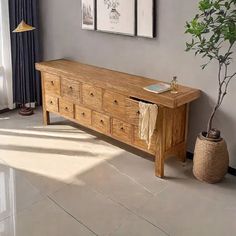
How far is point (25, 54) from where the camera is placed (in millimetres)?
4414

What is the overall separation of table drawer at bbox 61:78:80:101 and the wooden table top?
2.7 inches

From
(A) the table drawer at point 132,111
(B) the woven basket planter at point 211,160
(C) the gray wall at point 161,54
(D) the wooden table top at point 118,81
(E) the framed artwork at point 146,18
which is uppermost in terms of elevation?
(E) the framed artwork at point 146,18

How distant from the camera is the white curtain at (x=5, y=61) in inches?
164

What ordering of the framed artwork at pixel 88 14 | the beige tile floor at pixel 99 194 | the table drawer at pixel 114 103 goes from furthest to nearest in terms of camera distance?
the framed artwork at pixel 88 14, the table drawer at pixel 114 103, the beige tile floor at pixel 99 194

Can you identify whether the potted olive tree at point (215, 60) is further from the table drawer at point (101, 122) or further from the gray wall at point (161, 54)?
the table drawer at point (101, 122)

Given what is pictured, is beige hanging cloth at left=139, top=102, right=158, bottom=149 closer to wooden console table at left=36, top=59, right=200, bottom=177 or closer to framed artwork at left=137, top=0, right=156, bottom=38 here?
wooden console table at left=36, top=59, right=200, bottom=177

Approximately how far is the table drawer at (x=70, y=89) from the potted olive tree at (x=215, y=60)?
1.21 meters

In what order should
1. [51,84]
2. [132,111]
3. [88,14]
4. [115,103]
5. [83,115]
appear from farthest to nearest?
[51,84], [88,14], [83,115], [115,103], [132,111]

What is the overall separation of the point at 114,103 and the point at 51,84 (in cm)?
98

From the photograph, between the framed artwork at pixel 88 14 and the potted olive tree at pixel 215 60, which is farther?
the framed artwork at pixel 88 14

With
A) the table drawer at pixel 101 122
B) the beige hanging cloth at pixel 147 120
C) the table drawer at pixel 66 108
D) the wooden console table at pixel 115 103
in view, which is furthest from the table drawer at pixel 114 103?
the table drawer at pixel 66 108

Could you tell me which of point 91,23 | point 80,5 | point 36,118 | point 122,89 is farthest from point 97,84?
point 36,118

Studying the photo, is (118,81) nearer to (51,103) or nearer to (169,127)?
(169,127)

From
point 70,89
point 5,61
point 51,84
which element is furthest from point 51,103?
point 5,61
